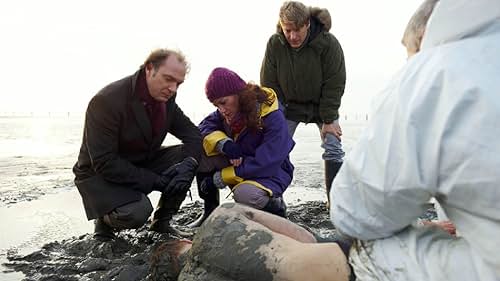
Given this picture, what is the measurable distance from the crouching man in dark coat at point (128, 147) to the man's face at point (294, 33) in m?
1.05

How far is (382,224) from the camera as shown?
1840 mm

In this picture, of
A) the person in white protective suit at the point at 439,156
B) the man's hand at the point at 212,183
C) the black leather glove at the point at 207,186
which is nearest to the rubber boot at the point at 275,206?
the man's hand at the point at 212,183

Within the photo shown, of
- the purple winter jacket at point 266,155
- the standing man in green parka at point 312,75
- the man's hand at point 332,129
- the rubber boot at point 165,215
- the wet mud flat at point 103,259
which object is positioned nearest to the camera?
the wet mud flat at point 103,259

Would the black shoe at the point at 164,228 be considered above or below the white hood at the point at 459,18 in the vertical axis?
below

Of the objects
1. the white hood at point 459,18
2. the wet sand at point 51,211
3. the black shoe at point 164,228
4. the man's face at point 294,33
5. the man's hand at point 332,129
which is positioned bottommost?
the wet sand at point 51,211

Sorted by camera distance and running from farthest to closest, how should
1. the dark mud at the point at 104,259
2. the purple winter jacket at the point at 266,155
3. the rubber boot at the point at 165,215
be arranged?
the rubber boot at the point at 165,215, the purple winter jacket at the point at 266,155, the dark mud at the point at 104,259

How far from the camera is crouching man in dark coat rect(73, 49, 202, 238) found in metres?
3.88

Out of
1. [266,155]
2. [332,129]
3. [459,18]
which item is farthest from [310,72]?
[459,18]

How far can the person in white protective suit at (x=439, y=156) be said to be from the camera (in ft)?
5.06

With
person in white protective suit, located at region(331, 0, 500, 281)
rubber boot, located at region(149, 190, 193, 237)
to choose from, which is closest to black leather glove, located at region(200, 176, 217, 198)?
rubber boot, located at region(149, 190, 193, 237)

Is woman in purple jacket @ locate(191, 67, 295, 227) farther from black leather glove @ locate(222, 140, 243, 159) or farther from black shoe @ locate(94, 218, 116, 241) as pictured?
black shoe @ locate(94, 218, 116, 241)

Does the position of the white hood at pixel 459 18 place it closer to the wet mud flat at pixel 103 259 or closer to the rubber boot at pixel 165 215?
the wet mud flat at pixel 103 259

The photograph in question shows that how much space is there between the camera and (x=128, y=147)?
4121 mm

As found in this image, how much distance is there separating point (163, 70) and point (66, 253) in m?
1.55
